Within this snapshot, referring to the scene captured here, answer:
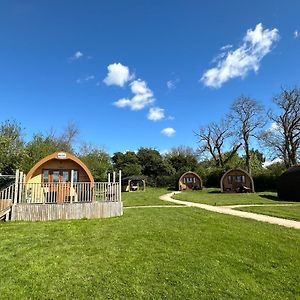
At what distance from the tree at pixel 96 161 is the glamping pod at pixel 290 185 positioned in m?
28.0

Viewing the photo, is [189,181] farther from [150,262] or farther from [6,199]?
[150,262]

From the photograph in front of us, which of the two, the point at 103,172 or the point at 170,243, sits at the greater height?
the point at 103,172

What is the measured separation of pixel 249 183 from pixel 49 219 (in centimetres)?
3206

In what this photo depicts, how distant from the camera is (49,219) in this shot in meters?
14.4

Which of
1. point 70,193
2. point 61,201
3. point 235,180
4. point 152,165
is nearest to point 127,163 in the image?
point 152,165

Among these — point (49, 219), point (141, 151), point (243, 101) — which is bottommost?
point (49, 219)

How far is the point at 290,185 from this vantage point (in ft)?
96.9

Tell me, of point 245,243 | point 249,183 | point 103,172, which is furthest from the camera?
point 103,172

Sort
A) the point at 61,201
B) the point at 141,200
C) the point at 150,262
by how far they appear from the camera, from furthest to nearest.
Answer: the point at 141,200 → the point at 61,201 → the point at 150,262

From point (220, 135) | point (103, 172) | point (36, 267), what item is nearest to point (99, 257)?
point (36, 267)

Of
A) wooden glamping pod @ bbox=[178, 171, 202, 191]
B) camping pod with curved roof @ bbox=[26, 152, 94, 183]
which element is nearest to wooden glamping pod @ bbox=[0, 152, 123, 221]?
camping pod with curved roof @ bbox=[26, 152, 94, 183]

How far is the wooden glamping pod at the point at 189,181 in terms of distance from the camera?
48.0m

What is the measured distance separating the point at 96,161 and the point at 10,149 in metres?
26.2

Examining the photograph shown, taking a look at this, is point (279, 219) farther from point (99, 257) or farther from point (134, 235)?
point (99, 257)
